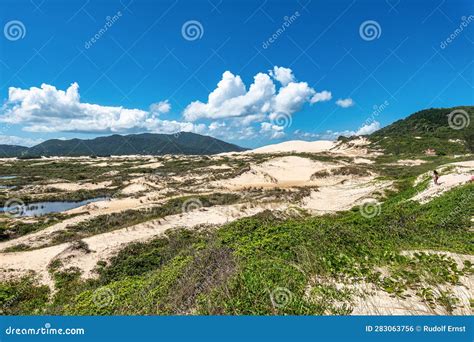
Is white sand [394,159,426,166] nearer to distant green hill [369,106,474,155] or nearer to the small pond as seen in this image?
distant green hill [369,106,474,155]

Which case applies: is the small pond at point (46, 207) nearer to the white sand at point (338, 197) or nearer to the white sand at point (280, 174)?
the white sand at point (280, 174)

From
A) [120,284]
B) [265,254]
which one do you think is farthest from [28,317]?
[265,254]

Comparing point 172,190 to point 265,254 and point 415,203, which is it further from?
point 265,254

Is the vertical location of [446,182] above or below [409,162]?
below

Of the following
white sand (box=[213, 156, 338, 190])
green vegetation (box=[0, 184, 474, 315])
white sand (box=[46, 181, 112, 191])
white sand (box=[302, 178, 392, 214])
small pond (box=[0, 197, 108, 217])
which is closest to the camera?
green vegetation (box=[0, 184, 474, 315])

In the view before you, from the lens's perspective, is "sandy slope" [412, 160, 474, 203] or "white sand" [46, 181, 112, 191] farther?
"white sand" [46, 181, 112, 191]

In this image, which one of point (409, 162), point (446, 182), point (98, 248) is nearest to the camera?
point (98, 248)

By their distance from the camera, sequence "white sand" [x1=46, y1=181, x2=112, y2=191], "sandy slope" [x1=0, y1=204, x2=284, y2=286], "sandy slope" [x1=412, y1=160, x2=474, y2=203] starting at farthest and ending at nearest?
"white sand" [x1=46, y1=181, x2=112, y2=191], "sandy slope" [x1=412, y1=160, x2=474, y2=203], "sandy slope" [x1=0, y1=204, x2=284, y2=286]

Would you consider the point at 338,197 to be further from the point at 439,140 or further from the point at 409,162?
the point at 439,140

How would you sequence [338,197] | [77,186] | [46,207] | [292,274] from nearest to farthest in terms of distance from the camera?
[292,274] < [338,197] < [46,207] < [77,186]

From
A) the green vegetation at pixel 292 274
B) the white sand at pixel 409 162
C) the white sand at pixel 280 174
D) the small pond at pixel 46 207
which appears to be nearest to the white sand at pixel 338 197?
the white sand at pixel 280 174

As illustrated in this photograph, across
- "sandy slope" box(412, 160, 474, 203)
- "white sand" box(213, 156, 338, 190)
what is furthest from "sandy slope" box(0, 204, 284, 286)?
"white sand" box(213, 156, 338, 190)

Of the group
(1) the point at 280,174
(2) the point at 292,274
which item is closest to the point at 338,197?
(1) the point at 280,174

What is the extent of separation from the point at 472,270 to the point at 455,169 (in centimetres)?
2347
